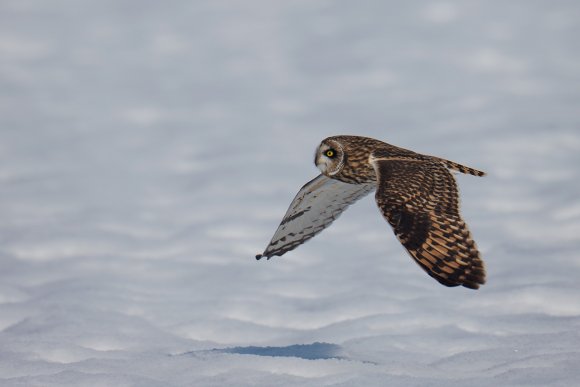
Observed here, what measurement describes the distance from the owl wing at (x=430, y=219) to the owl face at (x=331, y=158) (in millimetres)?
587

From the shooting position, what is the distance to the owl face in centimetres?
851

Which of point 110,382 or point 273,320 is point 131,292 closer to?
point 273,320

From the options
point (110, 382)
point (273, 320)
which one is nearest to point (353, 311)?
point (273, 320)

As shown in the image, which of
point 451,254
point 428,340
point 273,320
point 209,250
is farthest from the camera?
point 209,250

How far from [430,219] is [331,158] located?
4.57 feet

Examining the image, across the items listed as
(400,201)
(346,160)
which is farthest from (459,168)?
(400,201)

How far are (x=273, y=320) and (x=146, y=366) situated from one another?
1345mm

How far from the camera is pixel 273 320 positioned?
9.17m

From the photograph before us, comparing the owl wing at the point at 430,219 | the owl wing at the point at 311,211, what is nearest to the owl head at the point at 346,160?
the owl wing at the point at 311,211

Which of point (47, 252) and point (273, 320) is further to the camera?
point (47, 252)

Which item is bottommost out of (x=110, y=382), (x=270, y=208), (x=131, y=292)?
(x=110, y=382)

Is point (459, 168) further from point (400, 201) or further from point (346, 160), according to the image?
point (400, 201)

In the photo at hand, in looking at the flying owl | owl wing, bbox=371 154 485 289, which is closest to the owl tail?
the flying owl

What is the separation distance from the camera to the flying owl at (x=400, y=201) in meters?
7.05
